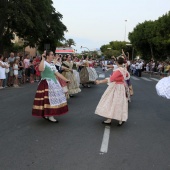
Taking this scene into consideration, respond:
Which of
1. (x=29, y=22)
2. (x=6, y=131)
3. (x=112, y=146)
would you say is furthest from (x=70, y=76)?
(x=29, y=22)

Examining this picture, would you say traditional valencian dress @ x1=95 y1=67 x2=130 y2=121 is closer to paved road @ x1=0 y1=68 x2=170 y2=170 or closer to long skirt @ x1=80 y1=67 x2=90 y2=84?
paved road @ x1=0 y1=68 x2=170 y2=170

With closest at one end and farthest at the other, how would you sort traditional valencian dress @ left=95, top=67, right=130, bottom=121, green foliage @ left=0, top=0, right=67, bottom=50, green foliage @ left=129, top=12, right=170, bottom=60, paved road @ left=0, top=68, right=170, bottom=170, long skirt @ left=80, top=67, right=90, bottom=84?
paved road @ left=0, top=68, right=170, bottom=170
traditional valencian dress @ left=95, top=67, right=130, bottom=121
long skirt @ left=80, top=67, right=90, bottom=84
green foliage @ left=0, top=0, right=67, bottom=50
green foliage @ left=129, top=12, right=170, bottom=60

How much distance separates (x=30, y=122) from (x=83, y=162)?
340 cm

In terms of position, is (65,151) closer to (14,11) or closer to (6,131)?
(6,131)

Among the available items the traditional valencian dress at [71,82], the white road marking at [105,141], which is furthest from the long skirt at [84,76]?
the white road marking at [105,141]

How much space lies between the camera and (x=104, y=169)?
5070mm

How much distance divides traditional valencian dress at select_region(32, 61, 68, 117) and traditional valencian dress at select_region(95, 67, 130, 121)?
1010 millimetres

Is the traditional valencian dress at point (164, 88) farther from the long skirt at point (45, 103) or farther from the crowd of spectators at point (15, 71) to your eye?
the crowd of spectators at point (15, 71)

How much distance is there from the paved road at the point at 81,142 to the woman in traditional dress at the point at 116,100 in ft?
0.92

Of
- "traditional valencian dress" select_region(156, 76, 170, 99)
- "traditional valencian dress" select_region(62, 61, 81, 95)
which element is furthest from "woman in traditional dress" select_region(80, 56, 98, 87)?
"traditional valencian dress" select_region(156, 76, 170, 99)

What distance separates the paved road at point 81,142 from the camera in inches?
210

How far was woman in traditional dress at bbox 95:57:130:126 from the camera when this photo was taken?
26.5 ft

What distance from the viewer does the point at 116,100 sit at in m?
8.08

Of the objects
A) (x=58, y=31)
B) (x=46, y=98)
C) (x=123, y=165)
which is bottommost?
(x=123, y=165)
